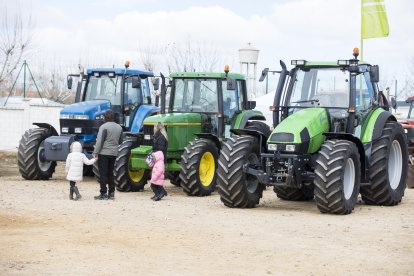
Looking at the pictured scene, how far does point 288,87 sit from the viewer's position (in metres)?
17.0

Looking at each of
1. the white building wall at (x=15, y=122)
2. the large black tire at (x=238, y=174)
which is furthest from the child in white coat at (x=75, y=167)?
the white building wall at (x=15, y=122)

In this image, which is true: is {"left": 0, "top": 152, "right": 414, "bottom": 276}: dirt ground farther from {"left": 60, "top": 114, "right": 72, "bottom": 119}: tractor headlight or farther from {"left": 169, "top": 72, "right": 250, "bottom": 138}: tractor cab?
{"left": 60, "top": 114, "right": 72, "bottom": 119}: tractor headlight

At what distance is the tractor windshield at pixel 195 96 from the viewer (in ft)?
65.8

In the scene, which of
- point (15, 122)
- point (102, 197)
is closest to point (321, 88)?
point (102, 197)

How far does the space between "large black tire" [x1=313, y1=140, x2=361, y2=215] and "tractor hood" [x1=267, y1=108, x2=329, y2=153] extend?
1.31 feet

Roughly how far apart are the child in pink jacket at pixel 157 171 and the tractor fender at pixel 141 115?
4.31 meters

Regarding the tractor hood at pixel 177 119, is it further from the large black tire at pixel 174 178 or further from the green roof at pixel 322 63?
the green roof at pixel 322 63

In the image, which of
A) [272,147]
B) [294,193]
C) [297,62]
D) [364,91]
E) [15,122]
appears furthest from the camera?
[15,122]

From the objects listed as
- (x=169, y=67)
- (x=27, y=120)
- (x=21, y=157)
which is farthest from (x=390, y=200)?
(x=169, y=67)

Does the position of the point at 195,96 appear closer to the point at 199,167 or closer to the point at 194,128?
the point at 194,128

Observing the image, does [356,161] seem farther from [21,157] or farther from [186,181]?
[21,157]

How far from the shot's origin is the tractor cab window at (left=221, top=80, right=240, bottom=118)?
2011 cm

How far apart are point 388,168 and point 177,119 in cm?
481

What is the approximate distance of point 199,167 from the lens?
18.6m
